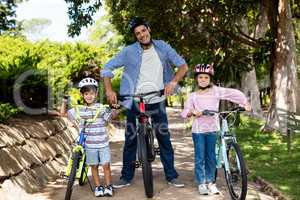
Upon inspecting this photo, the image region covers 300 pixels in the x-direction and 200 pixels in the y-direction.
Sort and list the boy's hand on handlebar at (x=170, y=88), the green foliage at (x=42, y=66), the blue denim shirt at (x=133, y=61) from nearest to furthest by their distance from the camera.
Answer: the boy's hand on handlebar at (x=170, y=88)
the blue denim shirt at (x=133, y=61)
the green foliage at (x=42, y=66)

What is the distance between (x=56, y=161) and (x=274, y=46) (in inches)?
321

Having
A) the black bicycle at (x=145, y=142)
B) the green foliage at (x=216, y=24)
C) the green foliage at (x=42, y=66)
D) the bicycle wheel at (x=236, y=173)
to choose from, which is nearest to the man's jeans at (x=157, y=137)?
the black bicycle at (x=145, y=142)

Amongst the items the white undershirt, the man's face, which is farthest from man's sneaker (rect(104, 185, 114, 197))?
the man's face

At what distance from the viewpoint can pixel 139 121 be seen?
7230mm

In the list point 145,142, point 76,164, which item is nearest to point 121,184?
point 145,142

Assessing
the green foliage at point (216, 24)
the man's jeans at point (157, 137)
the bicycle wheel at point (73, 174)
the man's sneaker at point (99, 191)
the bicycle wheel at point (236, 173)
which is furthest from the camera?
the green foliage at point (216, 24)

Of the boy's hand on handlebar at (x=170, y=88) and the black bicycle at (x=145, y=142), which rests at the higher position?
the boy's hand on handlebar at (x=170, y=88)

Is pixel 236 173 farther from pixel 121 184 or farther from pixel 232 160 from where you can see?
pixel 121 184

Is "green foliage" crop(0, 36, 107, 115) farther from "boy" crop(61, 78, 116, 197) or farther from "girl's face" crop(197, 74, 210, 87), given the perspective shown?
"girl's face" crop(197, 74, 210, 87)

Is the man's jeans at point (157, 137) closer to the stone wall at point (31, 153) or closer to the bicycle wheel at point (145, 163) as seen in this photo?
the bicycle wheel at point (145, 163)

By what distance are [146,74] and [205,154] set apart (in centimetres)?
138

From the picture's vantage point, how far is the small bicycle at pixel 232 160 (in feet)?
21.1

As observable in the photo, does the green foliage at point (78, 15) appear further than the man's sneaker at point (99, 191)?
Yes

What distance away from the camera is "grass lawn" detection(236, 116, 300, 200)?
7.79 metres
